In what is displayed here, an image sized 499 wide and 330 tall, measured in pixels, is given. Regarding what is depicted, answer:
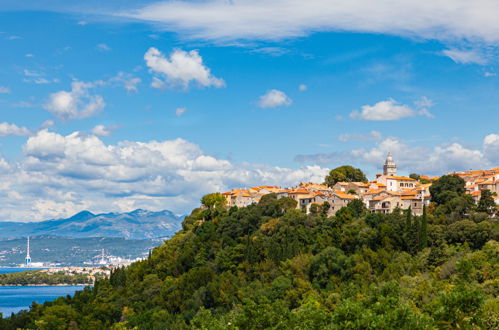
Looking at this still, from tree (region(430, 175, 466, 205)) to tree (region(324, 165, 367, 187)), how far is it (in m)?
28.0

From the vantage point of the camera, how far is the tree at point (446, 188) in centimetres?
8347

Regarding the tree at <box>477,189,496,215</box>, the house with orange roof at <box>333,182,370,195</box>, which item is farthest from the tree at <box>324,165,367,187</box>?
the tree at <box>477,189,496,215</box>

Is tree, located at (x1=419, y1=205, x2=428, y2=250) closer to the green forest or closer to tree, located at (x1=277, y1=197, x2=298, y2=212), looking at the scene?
the green forest

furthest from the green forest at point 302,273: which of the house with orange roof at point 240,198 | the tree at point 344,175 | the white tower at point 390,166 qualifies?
the white tower at point 390,166

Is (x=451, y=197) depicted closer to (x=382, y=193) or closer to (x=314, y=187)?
(x=382, y=193)

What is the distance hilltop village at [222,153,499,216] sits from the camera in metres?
87.6

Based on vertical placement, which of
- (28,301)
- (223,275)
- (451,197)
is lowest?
(28,301)

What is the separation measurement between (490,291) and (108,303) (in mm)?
55816

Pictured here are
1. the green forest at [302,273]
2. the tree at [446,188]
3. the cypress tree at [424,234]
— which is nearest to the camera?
the green forest at [302,273]

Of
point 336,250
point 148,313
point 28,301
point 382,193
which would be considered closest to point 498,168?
point 382,193

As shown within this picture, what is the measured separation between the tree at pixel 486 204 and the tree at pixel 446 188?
3983mm

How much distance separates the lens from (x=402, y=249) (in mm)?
76938

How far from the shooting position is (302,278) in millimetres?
76938

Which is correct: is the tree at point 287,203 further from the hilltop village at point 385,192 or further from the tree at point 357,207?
the tree at point 357,207
